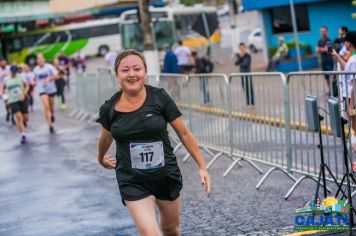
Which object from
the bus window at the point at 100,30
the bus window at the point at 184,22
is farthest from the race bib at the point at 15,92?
the bus window at the point at 100,30

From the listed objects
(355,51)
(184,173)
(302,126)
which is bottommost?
(184,173)

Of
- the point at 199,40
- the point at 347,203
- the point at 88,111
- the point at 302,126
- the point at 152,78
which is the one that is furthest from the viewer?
the point at 199,40

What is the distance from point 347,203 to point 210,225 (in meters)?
1.57

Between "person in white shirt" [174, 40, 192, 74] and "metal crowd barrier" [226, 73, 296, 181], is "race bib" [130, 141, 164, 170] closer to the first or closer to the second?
"metal crowd barrier" [226, 73, 296, 181]

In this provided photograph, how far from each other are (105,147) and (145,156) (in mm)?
535

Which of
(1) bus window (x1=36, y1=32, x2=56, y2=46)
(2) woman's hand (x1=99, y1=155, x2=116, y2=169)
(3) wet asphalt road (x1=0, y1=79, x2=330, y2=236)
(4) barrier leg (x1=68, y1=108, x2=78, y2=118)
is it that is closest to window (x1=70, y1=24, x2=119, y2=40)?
(1) bus window (x1=36, y1=32, x2=56, y2=46)

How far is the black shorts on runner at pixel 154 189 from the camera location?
17.6ft

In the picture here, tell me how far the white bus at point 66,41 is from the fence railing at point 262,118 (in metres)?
45.8

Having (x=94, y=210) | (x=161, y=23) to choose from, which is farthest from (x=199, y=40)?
(x=94, y=210)

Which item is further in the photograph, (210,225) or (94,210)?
(94,210)

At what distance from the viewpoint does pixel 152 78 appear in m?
14.9

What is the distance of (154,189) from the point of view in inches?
215

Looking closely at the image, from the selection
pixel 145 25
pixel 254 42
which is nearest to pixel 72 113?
pixel 145 25

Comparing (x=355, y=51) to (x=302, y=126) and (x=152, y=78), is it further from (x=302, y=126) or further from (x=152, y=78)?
(x=152, y=78)
